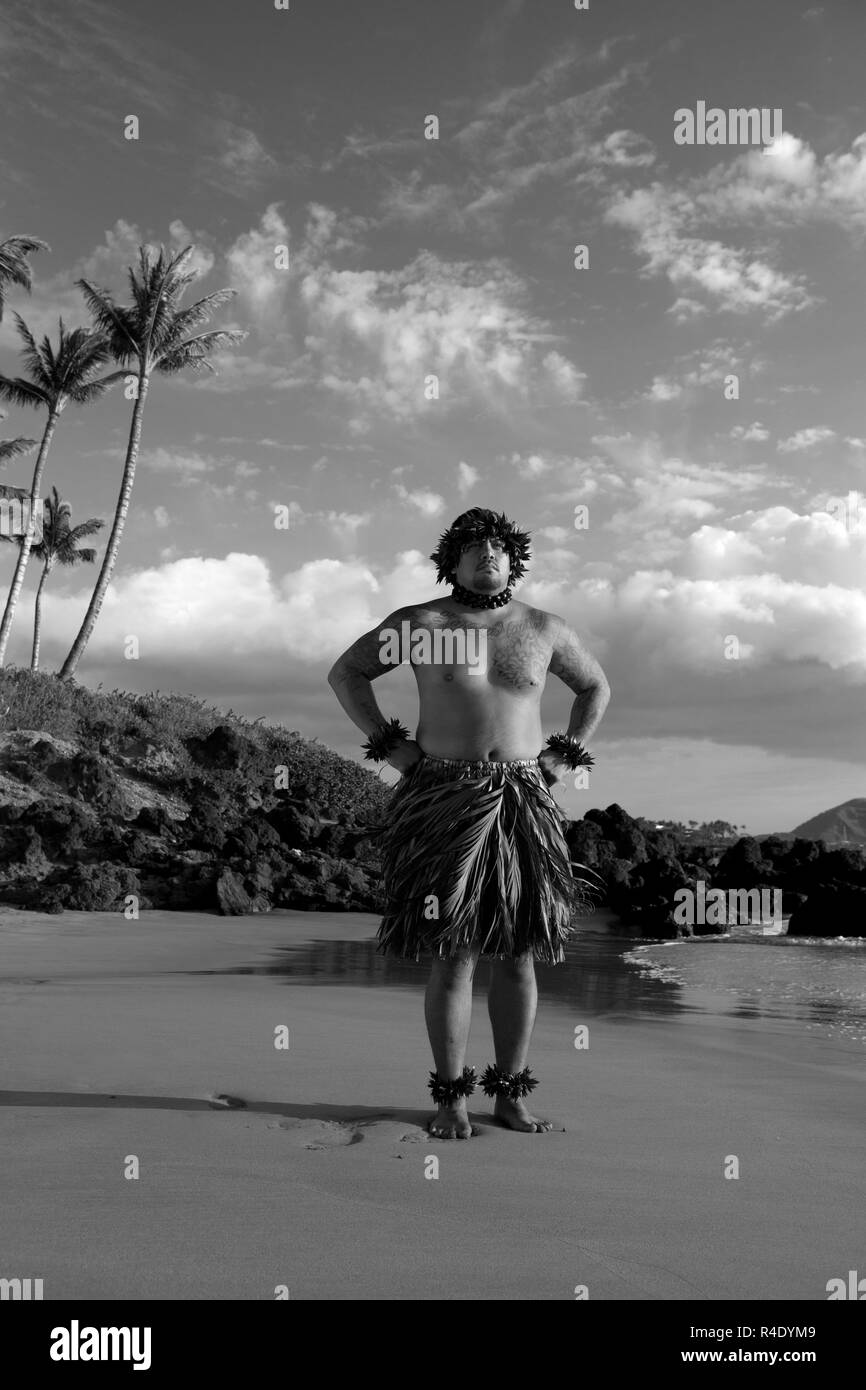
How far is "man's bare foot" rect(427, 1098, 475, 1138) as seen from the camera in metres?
3.33

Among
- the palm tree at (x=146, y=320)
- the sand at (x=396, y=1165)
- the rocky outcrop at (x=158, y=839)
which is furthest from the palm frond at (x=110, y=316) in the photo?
the sand at (x=396, y=1165)

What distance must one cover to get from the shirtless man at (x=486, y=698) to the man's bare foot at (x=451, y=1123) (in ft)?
0.66

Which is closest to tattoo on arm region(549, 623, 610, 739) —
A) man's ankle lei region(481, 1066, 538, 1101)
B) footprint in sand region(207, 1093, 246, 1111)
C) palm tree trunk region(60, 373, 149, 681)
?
man's ankle lei region(481, 1066, 538, 1101)

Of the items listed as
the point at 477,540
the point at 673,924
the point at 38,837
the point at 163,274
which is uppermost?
the point at 163,274

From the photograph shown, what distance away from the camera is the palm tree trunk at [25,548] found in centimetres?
2794

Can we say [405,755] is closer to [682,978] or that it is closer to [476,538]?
[476,538]

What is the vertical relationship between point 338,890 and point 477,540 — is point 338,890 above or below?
below

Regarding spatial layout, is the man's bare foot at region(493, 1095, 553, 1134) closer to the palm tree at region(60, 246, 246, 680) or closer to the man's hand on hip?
the man's hand on hip

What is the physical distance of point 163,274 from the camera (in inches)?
1078

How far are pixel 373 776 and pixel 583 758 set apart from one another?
65.0ft
